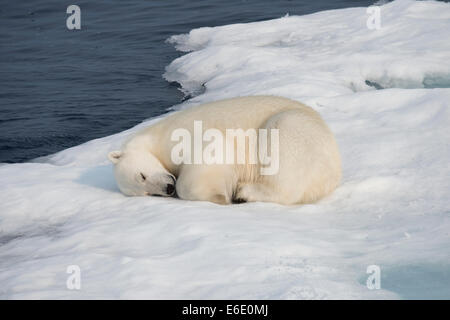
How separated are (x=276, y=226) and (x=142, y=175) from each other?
1452 millimetres

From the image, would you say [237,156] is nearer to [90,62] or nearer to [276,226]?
[276,226]

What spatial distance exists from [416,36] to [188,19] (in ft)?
26.8

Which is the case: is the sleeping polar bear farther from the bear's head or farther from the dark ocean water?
the dark ocean water

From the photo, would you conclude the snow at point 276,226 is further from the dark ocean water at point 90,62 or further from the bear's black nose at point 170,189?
the dark ocean water at point 90,62

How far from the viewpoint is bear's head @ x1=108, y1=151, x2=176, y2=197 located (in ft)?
19.0

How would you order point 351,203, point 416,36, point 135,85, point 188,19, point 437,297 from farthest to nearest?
point 188,19, point 135,85, point 416,36, point 351,203, point 437,297

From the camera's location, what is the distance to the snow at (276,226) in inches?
157

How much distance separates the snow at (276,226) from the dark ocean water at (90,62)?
2.15 meters

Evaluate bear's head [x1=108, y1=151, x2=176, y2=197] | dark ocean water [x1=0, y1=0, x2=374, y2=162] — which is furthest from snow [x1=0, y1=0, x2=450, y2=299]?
dark ocean water [x1=0, y1=0, x2=374, y2=162]

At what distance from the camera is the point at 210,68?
38.5ft

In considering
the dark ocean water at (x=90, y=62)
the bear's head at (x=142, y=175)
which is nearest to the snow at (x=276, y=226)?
the bear's head at (x=142, y=175)

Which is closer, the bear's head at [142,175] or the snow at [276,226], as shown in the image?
the snow at [276,226]
